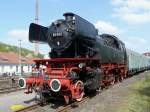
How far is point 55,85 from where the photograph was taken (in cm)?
1409

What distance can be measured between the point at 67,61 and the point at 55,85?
160cm

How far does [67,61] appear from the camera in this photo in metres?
15.2

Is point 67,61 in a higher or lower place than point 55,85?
higher

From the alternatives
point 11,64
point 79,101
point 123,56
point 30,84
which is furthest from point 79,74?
point 11,64

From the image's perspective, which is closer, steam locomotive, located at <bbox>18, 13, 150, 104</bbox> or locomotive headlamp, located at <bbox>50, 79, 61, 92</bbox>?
locomotive headlamp, located at <bbox>50, 79, 61, 92</bbox>

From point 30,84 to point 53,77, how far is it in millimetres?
1383

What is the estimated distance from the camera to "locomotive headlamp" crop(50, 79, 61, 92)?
1399cm

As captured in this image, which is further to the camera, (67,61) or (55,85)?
(67,61)

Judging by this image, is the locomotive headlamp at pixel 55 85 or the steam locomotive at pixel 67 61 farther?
the steam locomotive at pixel 67 61

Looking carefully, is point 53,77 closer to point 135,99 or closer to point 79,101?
point 79,101

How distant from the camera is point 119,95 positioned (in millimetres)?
18750

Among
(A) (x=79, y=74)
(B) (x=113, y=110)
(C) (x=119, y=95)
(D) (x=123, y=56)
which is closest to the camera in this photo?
(B) (x=113, y=110)

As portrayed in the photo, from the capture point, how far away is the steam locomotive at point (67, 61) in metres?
14.8

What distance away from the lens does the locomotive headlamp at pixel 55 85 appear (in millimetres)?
13994
